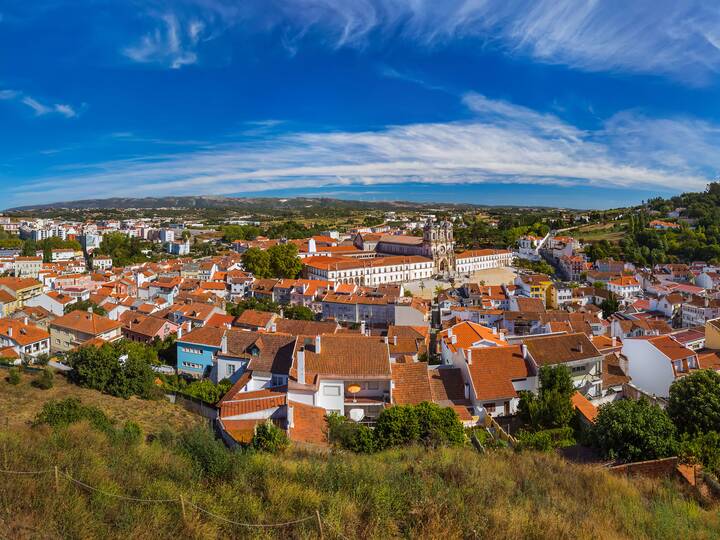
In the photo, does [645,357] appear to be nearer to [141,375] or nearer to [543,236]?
[141,375]

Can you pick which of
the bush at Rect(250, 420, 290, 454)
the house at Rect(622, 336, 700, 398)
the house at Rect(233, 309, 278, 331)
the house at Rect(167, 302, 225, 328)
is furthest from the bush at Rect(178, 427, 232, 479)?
the house at Rect(167, 302, 225, 328)

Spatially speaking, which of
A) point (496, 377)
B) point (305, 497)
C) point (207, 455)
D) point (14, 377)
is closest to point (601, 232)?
point (496, 377)

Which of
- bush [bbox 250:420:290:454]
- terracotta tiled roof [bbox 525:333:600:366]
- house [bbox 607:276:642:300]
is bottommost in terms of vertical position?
house [bbox 607:276:642:300]

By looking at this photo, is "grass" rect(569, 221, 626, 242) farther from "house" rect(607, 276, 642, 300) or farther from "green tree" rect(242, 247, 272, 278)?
"green tree" rect(242, 247, 272, 278)

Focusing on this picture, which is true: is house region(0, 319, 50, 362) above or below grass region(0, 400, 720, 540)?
below

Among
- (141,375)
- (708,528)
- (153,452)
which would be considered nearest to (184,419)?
(141,375)

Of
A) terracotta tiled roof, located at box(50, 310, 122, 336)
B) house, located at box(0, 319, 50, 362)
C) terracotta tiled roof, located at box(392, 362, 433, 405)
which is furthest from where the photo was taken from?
terracotta tiled roof, located at box(50, 310, 122, 336)

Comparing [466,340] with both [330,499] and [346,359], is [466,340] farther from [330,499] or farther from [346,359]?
[330,499]
